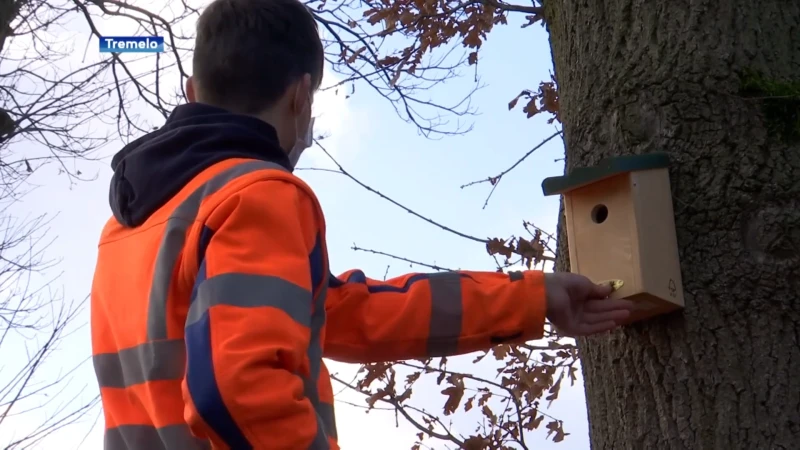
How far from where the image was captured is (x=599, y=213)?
2039 mm

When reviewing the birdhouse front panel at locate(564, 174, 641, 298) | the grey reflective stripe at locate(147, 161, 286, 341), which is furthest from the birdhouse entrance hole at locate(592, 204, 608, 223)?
the grey reflective stripe at locate(147, 161, 286, 341)

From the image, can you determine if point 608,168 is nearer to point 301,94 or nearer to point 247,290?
point 301,94

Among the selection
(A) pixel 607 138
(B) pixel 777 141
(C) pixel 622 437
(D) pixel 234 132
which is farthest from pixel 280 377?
(B) pixel 777 141

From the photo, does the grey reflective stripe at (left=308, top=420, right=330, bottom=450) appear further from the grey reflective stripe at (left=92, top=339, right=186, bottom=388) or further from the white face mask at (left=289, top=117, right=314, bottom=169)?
the white face mask at (left=289, top=117, right=314, bottom=169)

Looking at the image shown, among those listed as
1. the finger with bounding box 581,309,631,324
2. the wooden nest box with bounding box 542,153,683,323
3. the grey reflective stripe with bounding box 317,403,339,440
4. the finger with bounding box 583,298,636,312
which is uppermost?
the wooden nest box with bounding box 542,153,683,323

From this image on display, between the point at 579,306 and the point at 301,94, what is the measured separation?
750mm

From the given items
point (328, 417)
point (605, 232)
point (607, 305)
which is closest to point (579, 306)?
point (607, 305)

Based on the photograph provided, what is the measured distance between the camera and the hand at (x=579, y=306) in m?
1.82

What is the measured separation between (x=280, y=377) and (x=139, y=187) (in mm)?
489

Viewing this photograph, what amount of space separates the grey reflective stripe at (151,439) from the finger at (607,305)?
0.90 m

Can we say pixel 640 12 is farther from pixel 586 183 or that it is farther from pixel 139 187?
pixel 139 187

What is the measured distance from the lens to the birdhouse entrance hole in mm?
2014

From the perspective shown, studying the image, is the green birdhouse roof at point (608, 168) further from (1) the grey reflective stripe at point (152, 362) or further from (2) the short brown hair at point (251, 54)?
(1) the grey reflective stripe at point (152, 362)

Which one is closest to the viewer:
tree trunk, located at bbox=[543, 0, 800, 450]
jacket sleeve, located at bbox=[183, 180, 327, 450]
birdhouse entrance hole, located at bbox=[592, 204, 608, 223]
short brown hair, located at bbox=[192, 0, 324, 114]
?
jacket sleeve, located at bbox=[183, 180, 327, 450]
